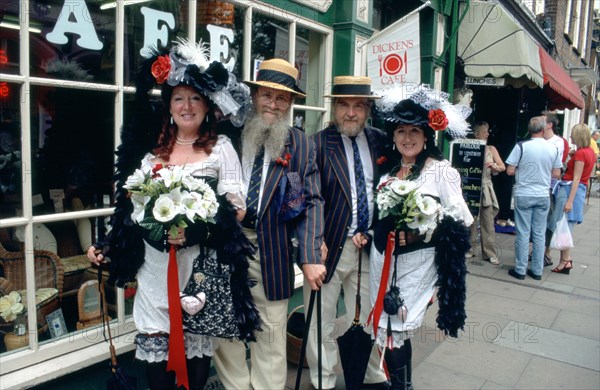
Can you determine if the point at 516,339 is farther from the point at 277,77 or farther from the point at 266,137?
the point at 277,77

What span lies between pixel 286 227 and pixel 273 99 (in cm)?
69

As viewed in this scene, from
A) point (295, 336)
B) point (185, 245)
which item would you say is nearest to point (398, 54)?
point (295, 336)

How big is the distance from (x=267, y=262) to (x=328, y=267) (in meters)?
0.66

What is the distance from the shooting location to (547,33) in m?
12.8

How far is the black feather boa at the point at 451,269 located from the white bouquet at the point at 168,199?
4.35 feet

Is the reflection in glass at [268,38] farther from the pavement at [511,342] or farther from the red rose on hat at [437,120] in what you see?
the pavement at [511,342]

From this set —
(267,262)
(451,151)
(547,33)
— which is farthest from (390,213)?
(547,33)

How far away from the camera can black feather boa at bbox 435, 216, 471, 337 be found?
2797mm

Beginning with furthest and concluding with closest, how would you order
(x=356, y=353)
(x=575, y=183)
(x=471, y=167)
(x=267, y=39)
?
(x=471, y=167)
(x=575, y=183)
(x=267, y=39)
(x=356, y=353)

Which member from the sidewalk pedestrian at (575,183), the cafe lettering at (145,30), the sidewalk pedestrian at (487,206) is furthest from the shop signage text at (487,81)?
the cafe lettering at (145,30)

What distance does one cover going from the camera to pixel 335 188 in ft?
10.5

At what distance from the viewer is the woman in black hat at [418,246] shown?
9.25ft

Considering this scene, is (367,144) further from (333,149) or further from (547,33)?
(547,33)

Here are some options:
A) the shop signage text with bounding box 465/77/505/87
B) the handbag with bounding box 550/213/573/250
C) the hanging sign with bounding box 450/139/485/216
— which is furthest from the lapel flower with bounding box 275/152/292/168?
the shop signage text with bounding box 465/77/505/87
